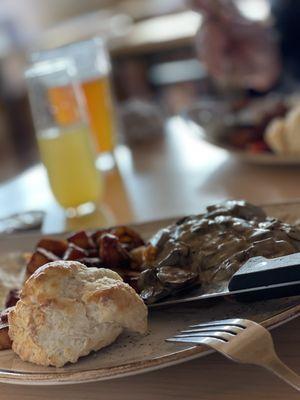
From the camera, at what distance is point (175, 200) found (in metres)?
1.46

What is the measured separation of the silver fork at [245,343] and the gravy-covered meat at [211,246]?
11cm

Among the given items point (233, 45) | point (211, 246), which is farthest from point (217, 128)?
point (211, 246)

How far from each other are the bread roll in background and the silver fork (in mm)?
75

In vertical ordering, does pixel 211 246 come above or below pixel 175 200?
above

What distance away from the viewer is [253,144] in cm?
163

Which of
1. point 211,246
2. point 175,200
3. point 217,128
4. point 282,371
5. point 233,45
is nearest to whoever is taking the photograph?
point 282,371

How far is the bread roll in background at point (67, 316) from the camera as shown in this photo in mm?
733

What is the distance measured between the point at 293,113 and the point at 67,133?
49cm

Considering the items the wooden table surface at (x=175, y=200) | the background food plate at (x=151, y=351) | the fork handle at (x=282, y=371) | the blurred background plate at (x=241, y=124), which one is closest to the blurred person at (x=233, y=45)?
the blurred background plate at (x=241, y=124)

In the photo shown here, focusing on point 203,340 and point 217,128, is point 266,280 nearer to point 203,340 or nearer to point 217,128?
point 203,340

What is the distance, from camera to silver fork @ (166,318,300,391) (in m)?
0.65

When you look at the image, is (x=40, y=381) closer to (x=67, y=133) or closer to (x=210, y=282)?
(x=210, y=282)

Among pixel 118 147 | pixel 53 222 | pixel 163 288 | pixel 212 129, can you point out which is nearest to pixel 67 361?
pixel 163 288

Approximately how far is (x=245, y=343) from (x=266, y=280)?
9 centimetres
